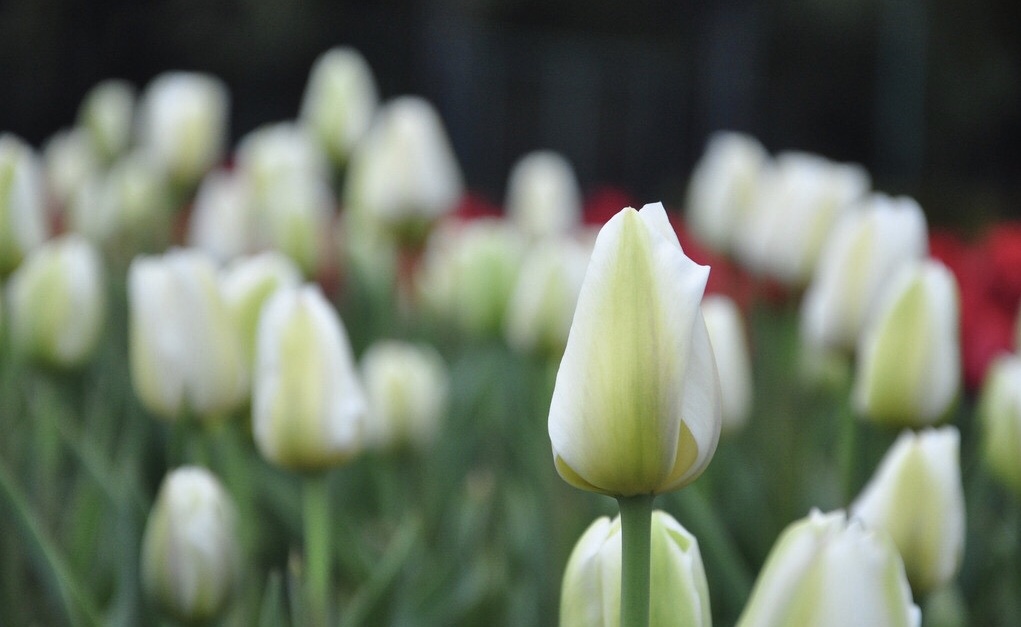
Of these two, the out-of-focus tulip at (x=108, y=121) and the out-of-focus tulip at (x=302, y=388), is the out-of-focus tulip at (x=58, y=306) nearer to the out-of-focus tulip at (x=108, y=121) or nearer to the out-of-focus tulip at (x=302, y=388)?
the out-of-focus tulip at (x=302, y=388)

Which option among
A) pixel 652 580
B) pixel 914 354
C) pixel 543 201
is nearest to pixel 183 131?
pixel 543 201

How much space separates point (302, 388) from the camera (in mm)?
631

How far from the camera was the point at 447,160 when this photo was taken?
136cm

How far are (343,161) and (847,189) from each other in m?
0.67

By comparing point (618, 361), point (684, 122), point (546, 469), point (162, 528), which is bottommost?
point (684, 122)

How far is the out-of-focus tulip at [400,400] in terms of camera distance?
100 cm

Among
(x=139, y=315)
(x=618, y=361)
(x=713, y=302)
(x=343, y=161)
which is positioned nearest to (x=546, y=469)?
(x=713, y=302)

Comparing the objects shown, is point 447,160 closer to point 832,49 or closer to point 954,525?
point 954,525

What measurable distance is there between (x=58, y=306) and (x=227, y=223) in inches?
18.8

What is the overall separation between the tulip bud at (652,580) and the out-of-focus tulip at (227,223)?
908mm

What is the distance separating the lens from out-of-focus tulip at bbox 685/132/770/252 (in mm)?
1359

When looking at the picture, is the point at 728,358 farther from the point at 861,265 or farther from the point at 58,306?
the point at 58,306

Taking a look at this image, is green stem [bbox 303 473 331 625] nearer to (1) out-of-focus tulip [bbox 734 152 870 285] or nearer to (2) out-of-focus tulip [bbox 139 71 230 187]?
(1) out-of-focus tulip [bbox 734 152 870 285]

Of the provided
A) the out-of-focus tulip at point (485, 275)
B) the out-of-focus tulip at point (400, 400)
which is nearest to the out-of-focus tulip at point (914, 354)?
the out-of-focus tulip at point (400, 400)
